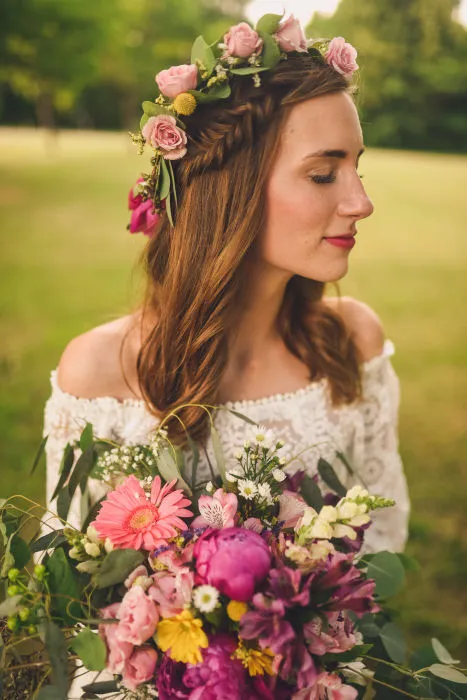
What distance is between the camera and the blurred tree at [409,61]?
15.4 meters

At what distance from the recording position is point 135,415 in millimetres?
1973

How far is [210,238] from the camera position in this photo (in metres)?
1.81

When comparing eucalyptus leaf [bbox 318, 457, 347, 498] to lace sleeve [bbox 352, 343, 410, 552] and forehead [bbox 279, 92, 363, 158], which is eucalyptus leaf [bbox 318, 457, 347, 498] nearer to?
lace sleeve [bbox 352, 343, 410, 552]

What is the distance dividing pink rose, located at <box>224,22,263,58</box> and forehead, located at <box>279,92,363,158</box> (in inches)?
7.3

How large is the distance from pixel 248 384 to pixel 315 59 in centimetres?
100

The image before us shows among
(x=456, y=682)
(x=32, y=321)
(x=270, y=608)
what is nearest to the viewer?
(x=270, y=608)

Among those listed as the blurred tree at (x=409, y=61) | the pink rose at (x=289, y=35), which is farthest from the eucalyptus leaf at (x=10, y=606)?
the blurred tree at (x=409, y=61)

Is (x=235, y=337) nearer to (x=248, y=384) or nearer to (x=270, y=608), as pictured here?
(x=248, y=384)

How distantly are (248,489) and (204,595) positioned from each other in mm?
257

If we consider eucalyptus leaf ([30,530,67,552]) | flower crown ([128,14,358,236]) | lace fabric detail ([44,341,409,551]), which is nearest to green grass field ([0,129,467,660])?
lace fabric detail ([44,341,409,551])

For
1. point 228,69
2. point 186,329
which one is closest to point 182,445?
point 186,329

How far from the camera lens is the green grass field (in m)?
3.87

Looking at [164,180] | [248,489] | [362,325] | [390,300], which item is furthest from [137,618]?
[390,300]

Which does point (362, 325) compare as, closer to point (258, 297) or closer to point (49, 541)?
point (258, 297)
